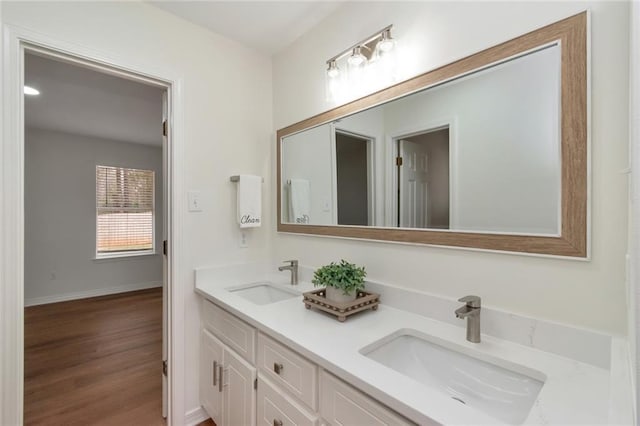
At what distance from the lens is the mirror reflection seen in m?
0.98

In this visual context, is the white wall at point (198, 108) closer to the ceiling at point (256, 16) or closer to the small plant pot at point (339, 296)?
the ceiling at point (256, 16)

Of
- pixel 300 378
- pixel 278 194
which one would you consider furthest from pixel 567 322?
pixel 278 194

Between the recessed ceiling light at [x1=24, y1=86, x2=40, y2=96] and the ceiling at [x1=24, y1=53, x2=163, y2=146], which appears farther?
the recessed ceiling light at [x1=24, y1=86, x2=40, y2=96]

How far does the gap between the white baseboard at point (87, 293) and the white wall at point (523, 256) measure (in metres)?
4.58

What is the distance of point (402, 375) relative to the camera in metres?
0.80

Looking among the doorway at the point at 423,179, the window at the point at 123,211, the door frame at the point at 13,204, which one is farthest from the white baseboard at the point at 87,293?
the doorway at the point at 423,179

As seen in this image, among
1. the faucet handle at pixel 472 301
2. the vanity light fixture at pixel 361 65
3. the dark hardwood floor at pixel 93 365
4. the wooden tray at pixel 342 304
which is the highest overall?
the vanity light fixture at pixel 361 65

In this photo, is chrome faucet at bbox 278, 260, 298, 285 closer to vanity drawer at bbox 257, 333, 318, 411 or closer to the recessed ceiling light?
vanity drawer at bbox 257, 333, 318, 411

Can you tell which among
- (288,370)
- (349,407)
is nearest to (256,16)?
(288,370)

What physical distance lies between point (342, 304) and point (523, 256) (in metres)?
0.69

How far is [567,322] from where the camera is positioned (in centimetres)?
93

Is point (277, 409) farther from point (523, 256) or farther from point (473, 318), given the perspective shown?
point (523, 256)

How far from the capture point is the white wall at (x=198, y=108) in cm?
151

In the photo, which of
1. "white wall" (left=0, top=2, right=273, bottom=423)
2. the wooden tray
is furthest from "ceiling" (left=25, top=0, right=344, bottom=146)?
the wooden tray
